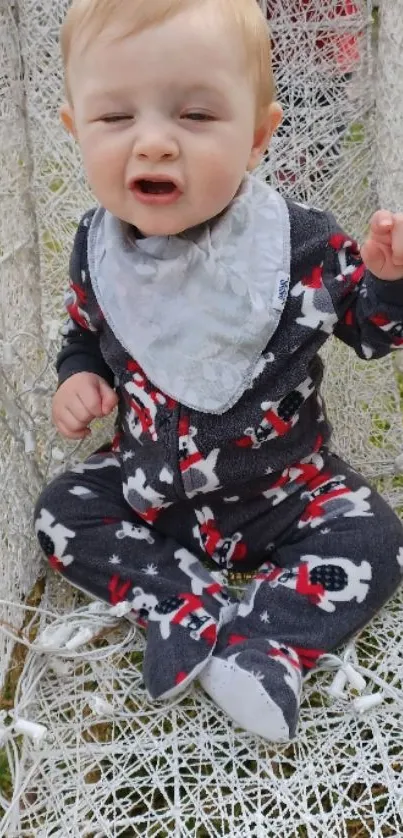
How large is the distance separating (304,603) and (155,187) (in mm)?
443

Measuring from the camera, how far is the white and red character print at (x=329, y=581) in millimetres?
974

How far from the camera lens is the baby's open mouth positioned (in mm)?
855

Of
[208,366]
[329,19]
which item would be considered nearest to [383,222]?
[208,366]

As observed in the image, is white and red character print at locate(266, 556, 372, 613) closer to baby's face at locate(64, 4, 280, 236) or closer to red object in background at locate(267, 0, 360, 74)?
baby's face at locate(64, 4, 280, 236)

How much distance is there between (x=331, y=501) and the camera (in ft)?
3.45

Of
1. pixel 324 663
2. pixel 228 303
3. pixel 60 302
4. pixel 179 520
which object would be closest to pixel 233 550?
pixel 179 520

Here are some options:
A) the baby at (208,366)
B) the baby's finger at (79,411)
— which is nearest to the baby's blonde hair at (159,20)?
the baby at (208,366)

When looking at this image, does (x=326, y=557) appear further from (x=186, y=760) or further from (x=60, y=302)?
(x=60, y=302)

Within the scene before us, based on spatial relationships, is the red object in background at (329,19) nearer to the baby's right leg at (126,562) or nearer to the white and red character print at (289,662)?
the baby's right leg at (126,562)

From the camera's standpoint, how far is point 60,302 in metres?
1.23

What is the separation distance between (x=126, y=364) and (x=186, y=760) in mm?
415

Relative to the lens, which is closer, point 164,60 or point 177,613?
point 164,60

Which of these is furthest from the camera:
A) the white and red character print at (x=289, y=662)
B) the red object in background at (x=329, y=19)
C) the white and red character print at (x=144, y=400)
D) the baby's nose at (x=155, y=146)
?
the red object in background at (x=329, y=19)

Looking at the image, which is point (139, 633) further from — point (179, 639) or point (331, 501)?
point (331, 501)
